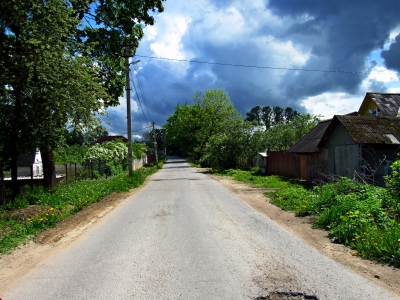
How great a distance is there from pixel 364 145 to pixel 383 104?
14979 mm

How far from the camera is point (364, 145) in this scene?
15.3 m

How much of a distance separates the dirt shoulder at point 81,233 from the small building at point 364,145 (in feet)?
16.9

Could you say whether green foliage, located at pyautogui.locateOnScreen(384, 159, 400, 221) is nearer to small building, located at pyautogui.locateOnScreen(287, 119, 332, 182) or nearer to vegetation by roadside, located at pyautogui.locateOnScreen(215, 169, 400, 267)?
vegetation by roadside, located at pyautogui.locateOnScreen(215, 169, 400, 267)

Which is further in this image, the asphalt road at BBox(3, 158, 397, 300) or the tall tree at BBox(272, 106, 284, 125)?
the tall tree at BBox(272, 106, 284, 125)

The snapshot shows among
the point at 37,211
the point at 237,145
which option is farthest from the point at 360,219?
the point at 237,145

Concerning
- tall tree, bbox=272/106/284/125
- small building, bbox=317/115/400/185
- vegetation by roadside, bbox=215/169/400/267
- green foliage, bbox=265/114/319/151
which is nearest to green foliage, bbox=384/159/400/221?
vegetation by roadside, bbox=215/169/400/267

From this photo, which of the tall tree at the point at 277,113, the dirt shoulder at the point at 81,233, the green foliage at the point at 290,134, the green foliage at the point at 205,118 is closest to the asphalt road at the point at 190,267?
the dirt shoulder at the point at 81,233

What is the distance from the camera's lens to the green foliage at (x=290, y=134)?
35562 mm

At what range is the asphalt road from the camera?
4.76 m

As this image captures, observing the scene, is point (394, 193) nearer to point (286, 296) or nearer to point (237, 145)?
point (286, 296)

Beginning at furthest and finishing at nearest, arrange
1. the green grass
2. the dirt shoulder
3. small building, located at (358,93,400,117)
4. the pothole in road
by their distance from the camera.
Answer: small building, located at (358,93,400,117) → the green grass → the dirt shoulder → the pothole in road

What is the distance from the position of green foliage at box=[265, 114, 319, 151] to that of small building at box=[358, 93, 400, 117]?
6.52m

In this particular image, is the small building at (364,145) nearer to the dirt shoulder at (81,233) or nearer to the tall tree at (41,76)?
the dirt shoulder at (81,233)

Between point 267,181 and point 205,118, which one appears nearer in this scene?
point 267,181
